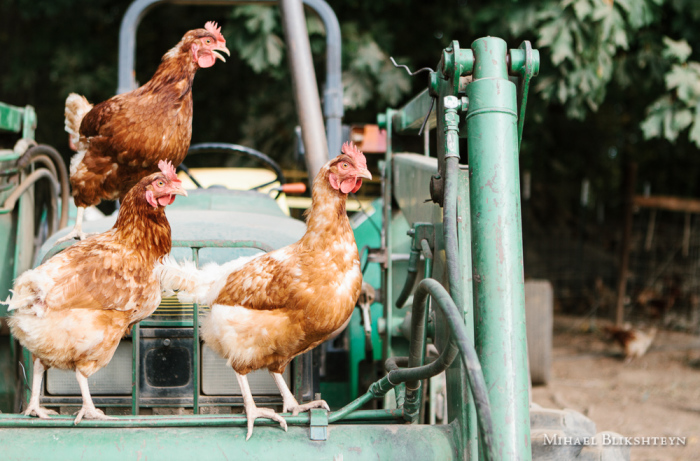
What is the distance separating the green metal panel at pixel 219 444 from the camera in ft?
5.08

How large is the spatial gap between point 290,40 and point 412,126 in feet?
2.36

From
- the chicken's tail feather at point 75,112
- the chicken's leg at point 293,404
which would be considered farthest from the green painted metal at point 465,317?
the chicken's tail feather at point 75,112

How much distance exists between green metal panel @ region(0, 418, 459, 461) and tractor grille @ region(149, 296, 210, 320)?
1.71 feet

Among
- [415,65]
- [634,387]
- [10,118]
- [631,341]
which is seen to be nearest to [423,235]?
[10,118]

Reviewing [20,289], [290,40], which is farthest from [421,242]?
[290,40]

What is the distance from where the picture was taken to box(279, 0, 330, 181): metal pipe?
2.72 metres

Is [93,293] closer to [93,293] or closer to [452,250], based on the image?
[93,293]

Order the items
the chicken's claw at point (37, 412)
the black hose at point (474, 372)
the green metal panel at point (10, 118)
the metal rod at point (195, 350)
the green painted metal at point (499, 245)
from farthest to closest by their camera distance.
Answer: the green metal panel at point (10, 118) → the metal rod at point (195, 350) → the chicken's claw at point (37, 412) → the green painted metal at point (499, 245) → the black hose at point (474, 372)

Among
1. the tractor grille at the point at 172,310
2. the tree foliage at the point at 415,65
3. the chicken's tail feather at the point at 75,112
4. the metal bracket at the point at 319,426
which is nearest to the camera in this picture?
the metal bracket at the point at 319,426

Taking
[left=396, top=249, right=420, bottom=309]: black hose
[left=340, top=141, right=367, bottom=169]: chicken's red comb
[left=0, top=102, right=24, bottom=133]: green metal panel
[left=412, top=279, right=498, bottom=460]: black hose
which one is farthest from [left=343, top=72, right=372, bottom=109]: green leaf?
[left=412, top=279, right=498, bottom=460]: black hose

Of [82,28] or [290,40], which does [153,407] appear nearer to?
[290,40]

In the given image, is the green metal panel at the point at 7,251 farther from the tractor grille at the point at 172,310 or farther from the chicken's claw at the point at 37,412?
the chicken's claw at the point at 37,412

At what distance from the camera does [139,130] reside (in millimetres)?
2111

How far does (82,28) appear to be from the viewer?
21.8 ft
